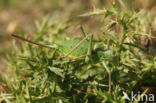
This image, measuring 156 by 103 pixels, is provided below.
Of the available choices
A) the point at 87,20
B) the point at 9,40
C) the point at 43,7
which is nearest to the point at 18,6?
the point at 43,7

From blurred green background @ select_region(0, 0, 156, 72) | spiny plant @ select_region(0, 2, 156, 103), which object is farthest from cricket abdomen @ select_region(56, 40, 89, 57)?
blurred green background @ select_region(0, 0, 156, 72)

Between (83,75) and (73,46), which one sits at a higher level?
(73,46)

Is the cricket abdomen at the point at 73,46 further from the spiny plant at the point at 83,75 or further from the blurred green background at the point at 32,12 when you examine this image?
the blurred green background at the point at 32,12

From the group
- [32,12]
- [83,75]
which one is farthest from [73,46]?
[32,12]

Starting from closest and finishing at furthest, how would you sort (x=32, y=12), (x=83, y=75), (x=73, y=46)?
1. (x=73, y=46)
2. (x=83, y=75)
3. (x=32, y=12)

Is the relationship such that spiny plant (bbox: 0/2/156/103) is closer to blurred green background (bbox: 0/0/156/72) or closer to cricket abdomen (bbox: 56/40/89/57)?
cricket abdomen (bbox: 56/40/89/57)

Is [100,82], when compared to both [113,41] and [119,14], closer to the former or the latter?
[113,41]

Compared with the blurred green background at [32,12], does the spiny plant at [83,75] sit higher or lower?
lower

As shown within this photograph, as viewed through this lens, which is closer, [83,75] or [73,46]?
[73,46]

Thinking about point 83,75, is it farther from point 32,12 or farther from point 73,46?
point 32,12

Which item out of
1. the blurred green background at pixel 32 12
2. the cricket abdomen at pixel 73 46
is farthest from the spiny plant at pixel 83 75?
the blurred green background at pixel 32 12

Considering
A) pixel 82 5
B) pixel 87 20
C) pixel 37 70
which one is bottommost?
pixel 37 70
